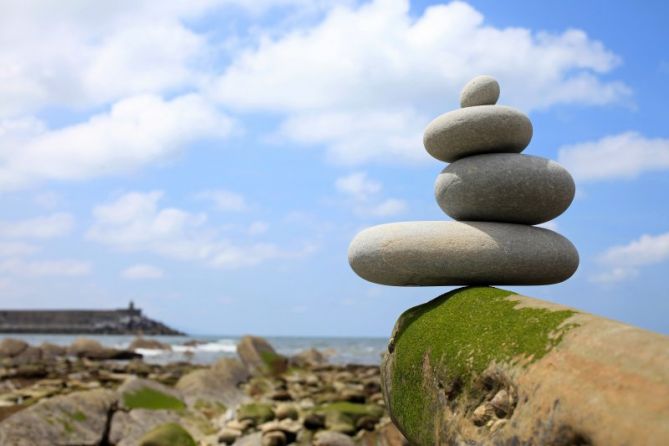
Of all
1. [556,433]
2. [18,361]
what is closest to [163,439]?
[556,433]

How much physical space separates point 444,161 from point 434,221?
1148 mm

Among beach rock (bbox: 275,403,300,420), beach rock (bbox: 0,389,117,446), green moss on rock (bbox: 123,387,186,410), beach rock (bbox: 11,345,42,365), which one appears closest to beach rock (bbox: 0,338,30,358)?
beach rock (bbox: 11,345,42,365)

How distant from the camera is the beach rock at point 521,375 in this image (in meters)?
3.71

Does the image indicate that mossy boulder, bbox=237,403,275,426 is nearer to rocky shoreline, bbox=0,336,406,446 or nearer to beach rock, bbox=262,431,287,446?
rocky shoreline, bbox=0,336,406,446

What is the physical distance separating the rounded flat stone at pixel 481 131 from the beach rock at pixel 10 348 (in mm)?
32388

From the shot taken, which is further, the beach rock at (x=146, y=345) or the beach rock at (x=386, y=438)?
the beach rock at (x=146, y=345)

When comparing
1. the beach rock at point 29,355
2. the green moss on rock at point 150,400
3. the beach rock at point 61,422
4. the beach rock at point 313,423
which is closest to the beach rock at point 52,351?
the beach rock at point 29,355

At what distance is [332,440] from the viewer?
10539 millimetres

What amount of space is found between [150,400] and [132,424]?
4.42 ft

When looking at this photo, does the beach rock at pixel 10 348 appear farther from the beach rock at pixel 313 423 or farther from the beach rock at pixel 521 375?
the beach rock at pixel 521 375

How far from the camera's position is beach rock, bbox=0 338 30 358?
109ft

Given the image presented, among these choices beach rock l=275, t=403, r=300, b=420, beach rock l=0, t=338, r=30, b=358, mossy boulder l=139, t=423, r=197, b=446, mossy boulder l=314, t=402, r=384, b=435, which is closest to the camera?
mossy boulder l=139, t=423, r=197, b=446

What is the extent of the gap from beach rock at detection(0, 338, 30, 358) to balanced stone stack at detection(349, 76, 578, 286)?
3165 centimetres

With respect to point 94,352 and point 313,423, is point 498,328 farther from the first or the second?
point 94,352
